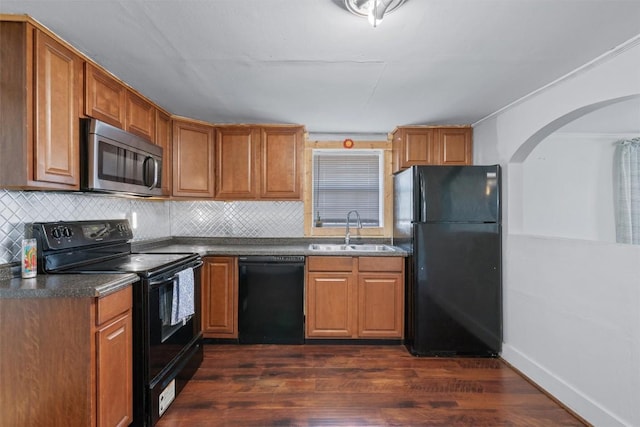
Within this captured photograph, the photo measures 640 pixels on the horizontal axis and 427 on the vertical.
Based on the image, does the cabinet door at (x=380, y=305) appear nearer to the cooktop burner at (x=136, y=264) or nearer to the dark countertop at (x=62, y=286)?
the cooktop burner at (x=136, y=264)

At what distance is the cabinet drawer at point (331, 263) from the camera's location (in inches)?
117

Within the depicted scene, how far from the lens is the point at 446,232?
108 inches

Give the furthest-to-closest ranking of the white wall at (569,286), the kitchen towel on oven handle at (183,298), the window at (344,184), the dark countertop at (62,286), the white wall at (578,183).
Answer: the window at (344,184)
the white wall at (578,183)
the kitchen towel on oven handle at (183,298)
the white wall at (569,286)
the dark countertop at (62,286)

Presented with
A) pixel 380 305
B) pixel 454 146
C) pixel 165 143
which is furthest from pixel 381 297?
pixel 165 143

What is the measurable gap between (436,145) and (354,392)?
247 centimetres

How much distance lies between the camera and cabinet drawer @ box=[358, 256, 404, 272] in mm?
2971

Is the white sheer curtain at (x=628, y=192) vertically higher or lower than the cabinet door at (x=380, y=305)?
higher

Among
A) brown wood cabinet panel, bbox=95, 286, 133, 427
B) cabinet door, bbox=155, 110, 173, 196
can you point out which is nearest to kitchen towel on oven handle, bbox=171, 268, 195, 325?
brown wood cabinet panel, bbox=95, 286, 133, 427

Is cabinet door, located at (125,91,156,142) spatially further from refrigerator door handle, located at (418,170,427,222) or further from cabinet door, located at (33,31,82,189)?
refrigerator door handle, located at (418,170,427,222)

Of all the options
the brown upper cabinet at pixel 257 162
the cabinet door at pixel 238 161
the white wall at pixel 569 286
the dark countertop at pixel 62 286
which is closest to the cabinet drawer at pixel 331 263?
the brown upper cabinet at pixel 257 162

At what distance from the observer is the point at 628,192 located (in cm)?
304

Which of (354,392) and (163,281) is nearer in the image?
(163,281)

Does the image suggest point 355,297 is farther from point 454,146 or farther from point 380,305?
point 454,146

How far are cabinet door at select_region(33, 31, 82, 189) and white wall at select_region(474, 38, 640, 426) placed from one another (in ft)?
10.1
